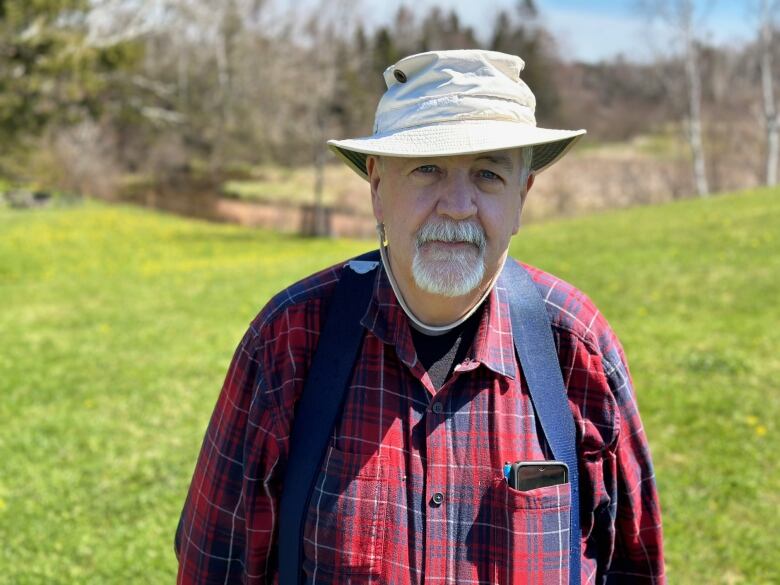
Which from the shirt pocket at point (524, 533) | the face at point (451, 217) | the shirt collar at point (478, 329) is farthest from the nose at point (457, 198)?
the shirt pocket at point (524, 533)

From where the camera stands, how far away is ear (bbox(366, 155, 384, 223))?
6.54 feet

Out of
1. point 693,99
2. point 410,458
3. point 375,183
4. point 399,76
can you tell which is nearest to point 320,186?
point 693,99

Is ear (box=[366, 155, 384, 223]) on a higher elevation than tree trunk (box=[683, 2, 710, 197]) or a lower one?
lower

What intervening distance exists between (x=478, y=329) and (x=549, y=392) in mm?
226

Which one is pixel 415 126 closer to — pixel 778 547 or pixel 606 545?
pixel 606 545

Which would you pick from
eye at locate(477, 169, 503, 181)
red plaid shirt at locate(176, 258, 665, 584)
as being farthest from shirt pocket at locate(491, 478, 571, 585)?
eye at locate(477, 169, 503, 181)

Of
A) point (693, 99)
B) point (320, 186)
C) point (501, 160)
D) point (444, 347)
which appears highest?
point (693, 99)

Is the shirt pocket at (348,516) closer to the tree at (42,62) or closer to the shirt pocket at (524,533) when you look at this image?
the shirt pocket at (524,533)

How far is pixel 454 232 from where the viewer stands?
6.04 feet

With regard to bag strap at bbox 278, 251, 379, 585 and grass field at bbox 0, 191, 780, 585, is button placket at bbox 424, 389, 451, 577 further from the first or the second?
grass field at bbox 0, 191, 780, 585

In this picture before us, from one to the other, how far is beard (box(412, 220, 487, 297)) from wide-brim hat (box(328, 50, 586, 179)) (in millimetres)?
190

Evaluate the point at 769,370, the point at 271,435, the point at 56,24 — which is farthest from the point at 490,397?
the point at 56,24

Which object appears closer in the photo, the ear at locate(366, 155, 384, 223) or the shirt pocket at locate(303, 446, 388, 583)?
the shirt pocket at locate(303, 446, 388, 583)

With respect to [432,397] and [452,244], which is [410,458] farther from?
→ [452,244]
